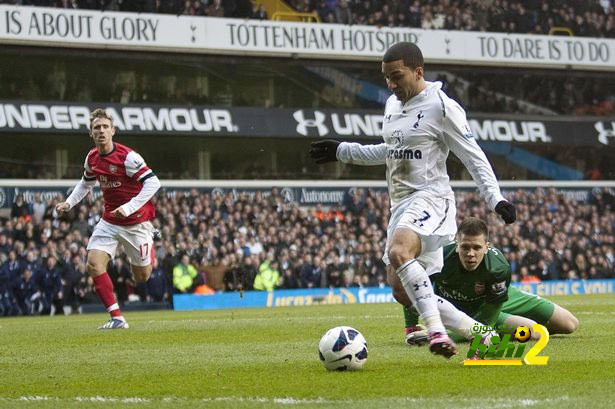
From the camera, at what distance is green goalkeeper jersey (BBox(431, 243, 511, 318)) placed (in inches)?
346

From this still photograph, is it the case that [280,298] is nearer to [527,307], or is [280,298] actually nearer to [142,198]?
[142,198]

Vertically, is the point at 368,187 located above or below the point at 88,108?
below

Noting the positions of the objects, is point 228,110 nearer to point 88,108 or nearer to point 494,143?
point 88,108

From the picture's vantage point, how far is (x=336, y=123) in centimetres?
3700

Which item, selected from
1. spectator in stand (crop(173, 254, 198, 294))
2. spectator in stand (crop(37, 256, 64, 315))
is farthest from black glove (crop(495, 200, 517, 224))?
spectator in stand (crop(173, 254, 198, 294))

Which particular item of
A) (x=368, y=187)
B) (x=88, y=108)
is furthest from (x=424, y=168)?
(x=368, y=187)

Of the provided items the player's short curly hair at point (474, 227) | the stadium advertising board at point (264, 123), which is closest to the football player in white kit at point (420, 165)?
the player's short curly hair at point (474, 227)

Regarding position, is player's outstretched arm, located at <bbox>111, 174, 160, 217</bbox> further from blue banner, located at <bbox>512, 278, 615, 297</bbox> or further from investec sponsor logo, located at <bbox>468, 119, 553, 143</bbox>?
investec sponsor logo, located at <bbox>468, 119, 553, 143</bbox>

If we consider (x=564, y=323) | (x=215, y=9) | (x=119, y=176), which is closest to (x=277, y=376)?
(x=564, y=323)

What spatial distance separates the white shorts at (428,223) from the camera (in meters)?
8.09

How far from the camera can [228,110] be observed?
35375mm

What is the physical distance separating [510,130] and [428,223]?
32460 mm

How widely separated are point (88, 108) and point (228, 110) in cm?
457

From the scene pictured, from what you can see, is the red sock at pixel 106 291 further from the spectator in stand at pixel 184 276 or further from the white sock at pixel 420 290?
the spectator in stand at pixel 184 276
